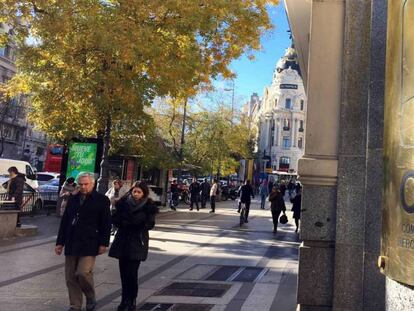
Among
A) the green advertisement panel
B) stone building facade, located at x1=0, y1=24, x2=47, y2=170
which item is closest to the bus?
stone building facade, located at x1=0, y1=24, x2=47, y2=170

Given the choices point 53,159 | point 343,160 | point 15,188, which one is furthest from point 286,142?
point 343,160

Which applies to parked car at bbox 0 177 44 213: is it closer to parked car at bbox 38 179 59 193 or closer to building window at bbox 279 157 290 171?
parked car at bbox 38 179 59 193

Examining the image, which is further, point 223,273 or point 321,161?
point 223,273

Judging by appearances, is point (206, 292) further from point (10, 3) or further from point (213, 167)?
point (213, 167)

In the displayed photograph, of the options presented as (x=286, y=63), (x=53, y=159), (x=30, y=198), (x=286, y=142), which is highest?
(x=286, y=63)

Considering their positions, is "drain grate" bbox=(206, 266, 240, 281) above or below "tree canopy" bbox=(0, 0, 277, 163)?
below

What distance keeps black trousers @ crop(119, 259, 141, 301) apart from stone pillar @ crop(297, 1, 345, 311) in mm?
2170

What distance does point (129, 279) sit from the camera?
605 cm

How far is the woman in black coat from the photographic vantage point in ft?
19.7

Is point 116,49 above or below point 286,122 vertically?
below

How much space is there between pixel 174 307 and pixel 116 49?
8.16 metres

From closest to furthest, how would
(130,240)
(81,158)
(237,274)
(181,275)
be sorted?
(130,240) < (181,275) < (237,274) < (81,158)

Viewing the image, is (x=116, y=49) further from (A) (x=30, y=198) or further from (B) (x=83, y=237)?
(A) (x=30, y=198)

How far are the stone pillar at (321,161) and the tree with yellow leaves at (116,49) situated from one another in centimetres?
800
